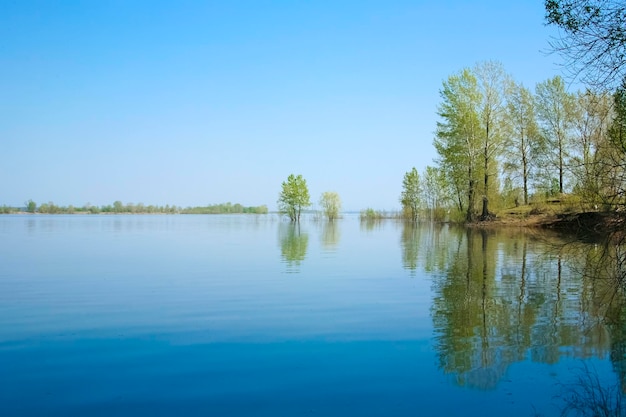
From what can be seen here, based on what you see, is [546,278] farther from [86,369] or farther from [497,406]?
[86,369]

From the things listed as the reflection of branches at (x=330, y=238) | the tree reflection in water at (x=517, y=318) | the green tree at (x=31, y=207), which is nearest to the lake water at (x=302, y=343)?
the tree reflection in water at (x=517, y=318)

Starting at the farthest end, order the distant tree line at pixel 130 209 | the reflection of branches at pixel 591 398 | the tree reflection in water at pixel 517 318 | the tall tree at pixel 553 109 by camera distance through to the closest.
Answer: the distant tree line at pixel 130 209
the tall tree at pixel 553 109
the tree reflection in water at pixel 517 318
the reflection of branches at pixel 591 398

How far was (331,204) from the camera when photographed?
93.3m

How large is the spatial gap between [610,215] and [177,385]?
6559 mm

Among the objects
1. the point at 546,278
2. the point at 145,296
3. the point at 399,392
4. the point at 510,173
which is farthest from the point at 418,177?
the point at 399,392

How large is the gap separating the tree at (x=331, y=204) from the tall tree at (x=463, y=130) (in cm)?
4735

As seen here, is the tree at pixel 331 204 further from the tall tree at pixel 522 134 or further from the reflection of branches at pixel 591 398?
the reflection of branches at pixel 591 398

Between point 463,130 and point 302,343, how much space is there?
39532 mm

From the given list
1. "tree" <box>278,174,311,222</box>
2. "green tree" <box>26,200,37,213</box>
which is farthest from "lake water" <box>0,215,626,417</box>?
"green tree" <box>26,200,37,213</box>

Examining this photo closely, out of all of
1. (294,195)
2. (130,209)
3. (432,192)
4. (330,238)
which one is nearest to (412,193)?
(432,192)

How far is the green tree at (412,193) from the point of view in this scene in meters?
70.9

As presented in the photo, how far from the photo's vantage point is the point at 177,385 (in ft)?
19.7

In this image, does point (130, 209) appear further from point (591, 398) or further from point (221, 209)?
point (591, 398)

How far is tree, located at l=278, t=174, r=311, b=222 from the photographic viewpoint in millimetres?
82750
